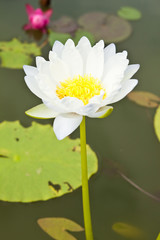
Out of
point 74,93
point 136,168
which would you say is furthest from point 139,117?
point 74,93

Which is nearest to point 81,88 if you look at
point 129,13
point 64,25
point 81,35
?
point 81,35

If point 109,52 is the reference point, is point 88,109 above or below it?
below

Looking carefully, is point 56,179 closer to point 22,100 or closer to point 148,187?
point 148,187

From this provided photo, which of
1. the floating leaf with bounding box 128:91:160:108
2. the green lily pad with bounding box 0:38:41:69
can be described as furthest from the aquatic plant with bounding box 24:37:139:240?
the green lily pad with bounding box 0:38:41:69

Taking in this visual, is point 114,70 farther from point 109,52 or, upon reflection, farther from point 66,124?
point 66,124

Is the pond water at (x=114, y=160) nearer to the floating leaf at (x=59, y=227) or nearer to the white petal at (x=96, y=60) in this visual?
the floating leaf at (x=59, y=227)

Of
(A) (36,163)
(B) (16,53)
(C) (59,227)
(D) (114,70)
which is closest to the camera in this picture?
(D) (114,70)
